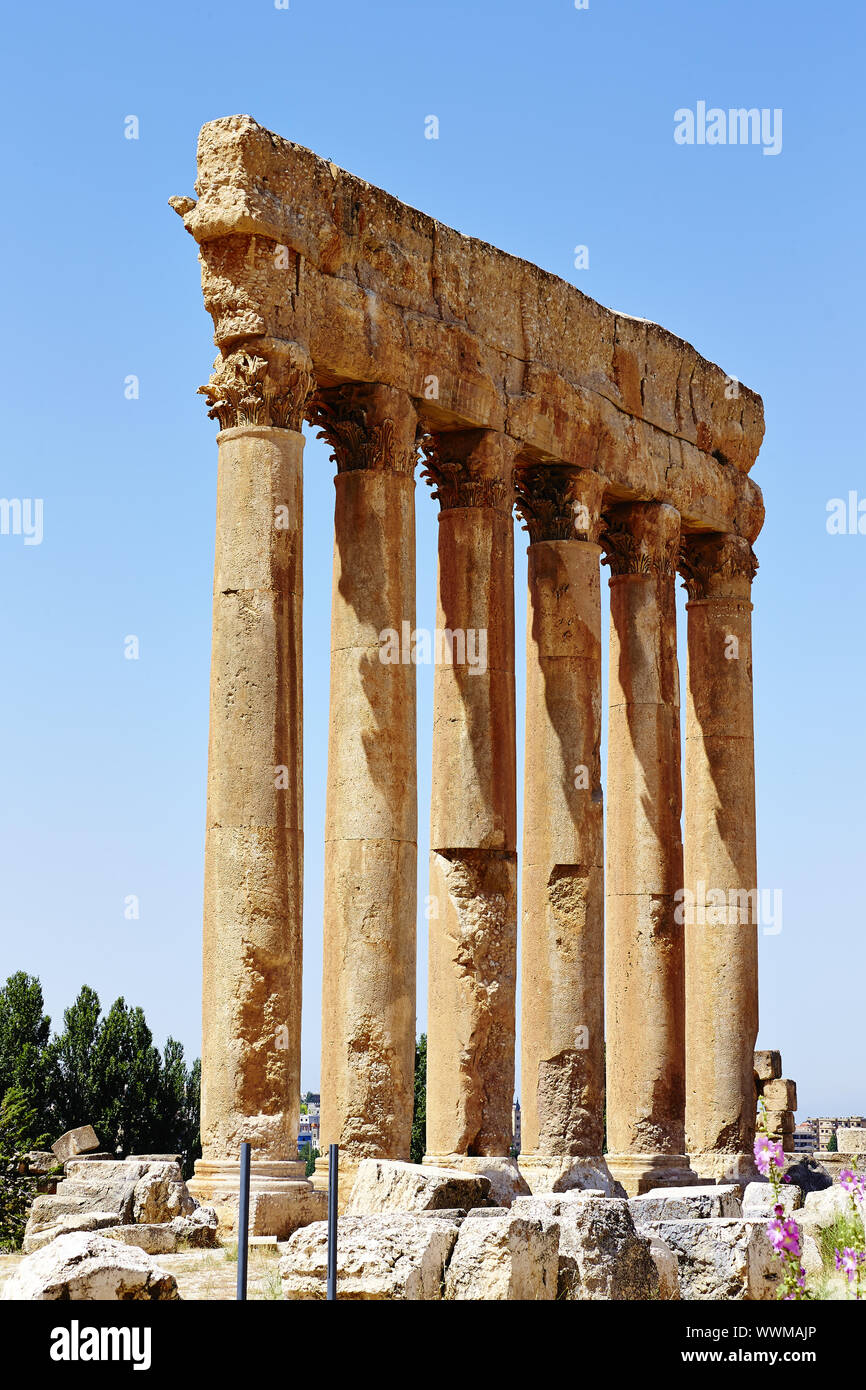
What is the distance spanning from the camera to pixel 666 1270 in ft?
60.1

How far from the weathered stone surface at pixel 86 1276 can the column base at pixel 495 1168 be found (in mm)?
10682

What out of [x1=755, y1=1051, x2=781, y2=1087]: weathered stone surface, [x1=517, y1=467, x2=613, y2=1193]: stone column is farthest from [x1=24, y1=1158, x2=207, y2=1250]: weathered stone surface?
[x1=755, y1=1051, x2=781, y2=1087]: weathered stone surface

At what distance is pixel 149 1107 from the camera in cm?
6819

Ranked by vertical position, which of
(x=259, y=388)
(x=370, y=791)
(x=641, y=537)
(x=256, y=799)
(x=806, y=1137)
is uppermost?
(x=259, y=388)

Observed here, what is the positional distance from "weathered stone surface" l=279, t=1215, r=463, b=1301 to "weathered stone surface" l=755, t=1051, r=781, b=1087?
1981 centimetres

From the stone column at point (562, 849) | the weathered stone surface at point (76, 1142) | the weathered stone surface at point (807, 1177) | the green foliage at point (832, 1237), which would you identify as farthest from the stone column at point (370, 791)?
the weathered stone surface at point (76, 1142)

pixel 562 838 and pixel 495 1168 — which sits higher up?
pixel 562 838

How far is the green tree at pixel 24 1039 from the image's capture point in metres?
66.4

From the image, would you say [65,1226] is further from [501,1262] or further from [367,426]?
[367,426]

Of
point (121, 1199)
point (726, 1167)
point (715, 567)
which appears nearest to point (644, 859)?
point (726, 1167)

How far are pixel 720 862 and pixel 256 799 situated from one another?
13424mm

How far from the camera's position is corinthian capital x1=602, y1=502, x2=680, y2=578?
33.1 m
